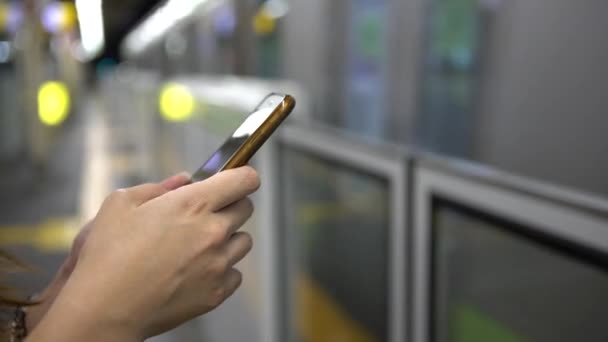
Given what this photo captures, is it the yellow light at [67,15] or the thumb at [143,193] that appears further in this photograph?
the yellow light at [67,15]

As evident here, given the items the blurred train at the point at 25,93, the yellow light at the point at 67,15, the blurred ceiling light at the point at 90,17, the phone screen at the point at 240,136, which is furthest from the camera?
the yellow light at the point at 67,15

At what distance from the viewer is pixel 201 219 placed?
0.61 meters

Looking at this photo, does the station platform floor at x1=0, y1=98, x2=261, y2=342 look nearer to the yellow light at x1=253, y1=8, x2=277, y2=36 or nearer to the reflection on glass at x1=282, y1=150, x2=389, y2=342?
the reflection on glass at x1=282, y1=150, x2=389, y2=342

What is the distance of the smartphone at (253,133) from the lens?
67cm

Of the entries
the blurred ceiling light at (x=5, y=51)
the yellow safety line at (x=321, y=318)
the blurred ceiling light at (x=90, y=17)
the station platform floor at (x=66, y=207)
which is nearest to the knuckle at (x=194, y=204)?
the station platform floor at (x=66, y=207)

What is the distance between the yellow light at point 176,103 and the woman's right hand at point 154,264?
230cm

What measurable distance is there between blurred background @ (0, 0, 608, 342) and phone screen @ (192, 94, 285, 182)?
263 mm

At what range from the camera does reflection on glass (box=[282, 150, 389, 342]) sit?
1645mm

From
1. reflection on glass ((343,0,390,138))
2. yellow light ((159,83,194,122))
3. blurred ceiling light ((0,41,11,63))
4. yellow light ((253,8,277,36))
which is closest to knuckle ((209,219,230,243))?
yellow light ((159,83,194,122))

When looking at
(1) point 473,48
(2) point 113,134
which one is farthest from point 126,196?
(2) point 113,134

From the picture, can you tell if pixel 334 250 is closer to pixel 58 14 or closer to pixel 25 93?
pixel 25 93

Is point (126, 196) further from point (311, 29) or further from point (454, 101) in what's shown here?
point (311, 29)

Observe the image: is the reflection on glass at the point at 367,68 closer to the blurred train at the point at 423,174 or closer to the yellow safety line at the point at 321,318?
the blurred train at the point at 423,174

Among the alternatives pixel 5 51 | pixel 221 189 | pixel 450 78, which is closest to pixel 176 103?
pixel 450 78
